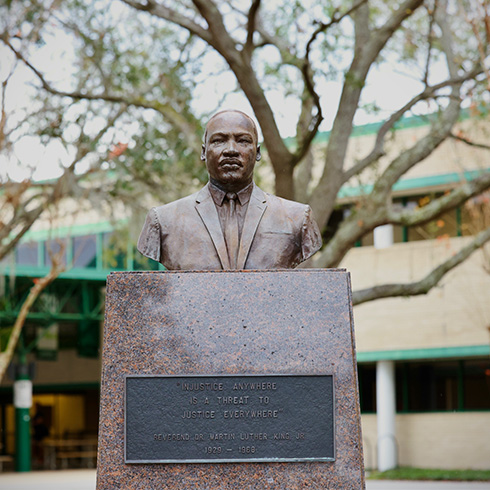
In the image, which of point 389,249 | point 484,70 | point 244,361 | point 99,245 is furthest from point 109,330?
point 99,245

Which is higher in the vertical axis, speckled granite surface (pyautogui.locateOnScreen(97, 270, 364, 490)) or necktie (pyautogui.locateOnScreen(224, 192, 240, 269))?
necktie (pyautogui.locateOnScreen(224, 192, 240, 269))

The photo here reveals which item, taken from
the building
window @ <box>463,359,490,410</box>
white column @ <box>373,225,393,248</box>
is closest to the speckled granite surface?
the building

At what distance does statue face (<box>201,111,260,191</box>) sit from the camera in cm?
635

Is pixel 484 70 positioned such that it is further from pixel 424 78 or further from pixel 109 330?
pixel 109 330

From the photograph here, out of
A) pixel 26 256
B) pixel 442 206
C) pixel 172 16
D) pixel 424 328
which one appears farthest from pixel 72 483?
pixel 172 16

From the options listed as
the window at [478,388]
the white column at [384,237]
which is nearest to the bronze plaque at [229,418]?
the window at [478,388]

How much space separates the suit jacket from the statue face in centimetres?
27

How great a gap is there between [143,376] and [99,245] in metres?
22.1

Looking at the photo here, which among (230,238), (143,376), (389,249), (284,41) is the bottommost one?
(143,376)

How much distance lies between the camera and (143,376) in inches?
230

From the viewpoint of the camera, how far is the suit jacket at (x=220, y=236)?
644 cm

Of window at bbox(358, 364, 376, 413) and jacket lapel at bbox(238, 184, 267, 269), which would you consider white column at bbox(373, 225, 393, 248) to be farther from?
jacket lapel at bbox(238, 184, 267, 269)

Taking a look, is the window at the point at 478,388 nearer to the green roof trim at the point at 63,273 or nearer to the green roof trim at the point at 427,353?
the green roof trim at the point at 427,353

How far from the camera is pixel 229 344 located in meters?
5.89
